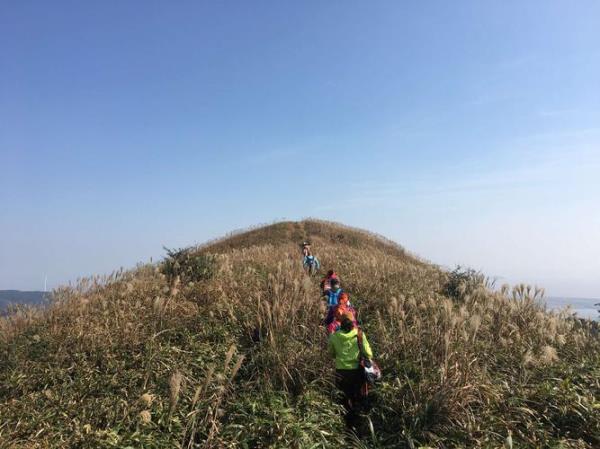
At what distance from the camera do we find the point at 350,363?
6.00 m

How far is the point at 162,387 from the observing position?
5.64 metres

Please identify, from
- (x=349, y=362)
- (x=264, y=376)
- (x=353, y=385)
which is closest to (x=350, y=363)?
(x=349, y=362)

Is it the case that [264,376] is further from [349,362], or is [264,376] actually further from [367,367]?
[367,367]

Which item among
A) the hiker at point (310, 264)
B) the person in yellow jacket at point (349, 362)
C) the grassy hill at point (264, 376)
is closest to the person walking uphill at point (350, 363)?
the person in yellow jacket at point (349, 362)

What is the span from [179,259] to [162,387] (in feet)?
19.1

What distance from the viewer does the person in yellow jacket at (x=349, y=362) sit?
601 cm

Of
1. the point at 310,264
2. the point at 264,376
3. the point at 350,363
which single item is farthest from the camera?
the point at 310,264

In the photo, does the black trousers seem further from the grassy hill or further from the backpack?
the grassy hill

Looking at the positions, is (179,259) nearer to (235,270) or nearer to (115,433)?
(235,270)

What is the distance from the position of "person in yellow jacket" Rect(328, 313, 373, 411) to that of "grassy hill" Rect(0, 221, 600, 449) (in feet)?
0.81

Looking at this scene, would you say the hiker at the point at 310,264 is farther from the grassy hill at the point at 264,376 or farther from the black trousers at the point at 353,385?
the black trousers at the point at 353,385

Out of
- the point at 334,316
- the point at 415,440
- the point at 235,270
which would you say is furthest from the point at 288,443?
the point at 235,270

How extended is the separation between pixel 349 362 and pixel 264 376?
52.3 inches

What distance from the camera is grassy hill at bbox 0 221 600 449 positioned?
16.0 ft
